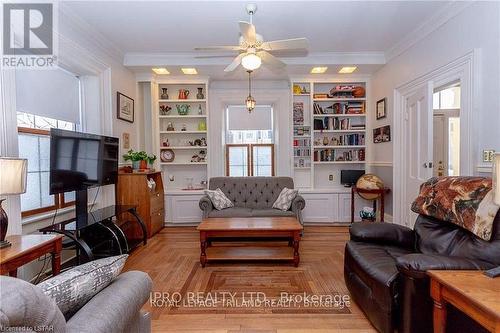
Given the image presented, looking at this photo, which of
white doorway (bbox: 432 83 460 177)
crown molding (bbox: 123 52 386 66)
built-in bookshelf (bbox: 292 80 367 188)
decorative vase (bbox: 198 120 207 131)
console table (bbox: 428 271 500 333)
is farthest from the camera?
decorative vase (bbox: 198 120 207 131)

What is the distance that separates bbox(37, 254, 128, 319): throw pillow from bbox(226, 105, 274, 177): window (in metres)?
4.40

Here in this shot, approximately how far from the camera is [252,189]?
4.74 meters

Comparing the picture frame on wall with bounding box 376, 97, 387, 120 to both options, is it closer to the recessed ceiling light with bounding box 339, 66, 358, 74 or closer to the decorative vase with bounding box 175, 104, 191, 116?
the recessed ceiling light with bounding box 339, 66, 358, 74

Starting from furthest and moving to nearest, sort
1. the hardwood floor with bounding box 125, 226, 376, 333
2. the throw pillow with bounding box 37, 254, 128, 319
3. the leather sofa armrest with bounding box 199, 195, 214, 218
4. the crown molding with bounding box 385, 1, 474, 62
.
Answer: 1. the leather sofa armrest with bounding box 199, 195, 214, 218
2. the crown molding with bounding box 385, 1, 474, 62
3. the hardwood floor with bounding box 125, 226, 376, 333
4. the throw pillow with bounding box 37, 254, 128, 319

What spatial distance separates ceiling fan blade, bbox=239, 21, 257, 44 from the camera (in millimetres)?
2480

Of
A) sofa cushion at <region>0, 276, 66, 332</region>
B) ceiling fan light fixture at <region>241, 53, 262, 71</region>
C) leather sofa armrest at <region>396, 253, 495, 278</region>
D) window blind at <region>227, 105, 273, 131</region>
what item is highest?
ceiling fan light fixture at <region>241, 53, 262, 71</region>

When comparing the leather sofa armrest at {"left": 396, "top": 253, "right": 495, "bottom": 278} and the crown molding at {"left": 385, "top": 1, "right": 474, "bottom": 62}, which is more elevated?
the crown molding at {"left": 385, "top": 1, "right": 474, "bottom": 62}

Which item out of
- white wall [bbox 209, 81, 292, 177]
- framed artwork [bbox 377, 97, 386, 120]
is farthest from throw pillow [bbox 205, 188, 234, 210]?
→ framed artwork [bbox 377, 97, 386, 120]

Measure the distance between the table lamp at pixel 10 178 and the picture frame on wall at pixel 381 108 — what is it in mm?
4689

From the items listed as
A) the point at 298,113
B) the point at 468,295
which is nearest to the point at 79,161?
the point at 468,295

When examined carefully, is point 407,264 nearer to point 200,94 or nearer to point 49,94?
point 49,94

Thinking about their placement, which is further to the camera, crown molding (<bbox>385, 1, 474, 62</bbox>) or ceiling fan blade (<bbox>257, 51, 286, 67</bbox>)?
ceiling fan blade (<bbox>257, 51, 286, 67</bbox>)

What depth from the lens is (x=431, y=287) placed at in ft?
5.09

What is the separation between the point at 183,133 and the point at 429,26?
4.07 metres
